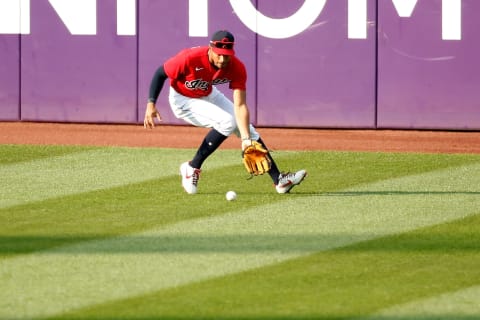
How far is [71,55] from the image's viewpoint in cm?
1750

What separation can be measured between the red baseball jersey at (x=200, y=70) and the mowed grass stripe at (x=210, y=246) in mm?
1169

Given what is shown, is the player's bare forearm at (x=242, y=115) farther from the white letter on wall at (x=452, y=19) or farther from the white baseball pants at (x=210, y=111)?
the white letter on wall at (x=452, y=19)

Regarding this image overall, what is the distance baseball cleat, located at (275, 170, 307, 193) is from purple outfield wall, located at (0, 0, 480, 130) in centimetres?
547

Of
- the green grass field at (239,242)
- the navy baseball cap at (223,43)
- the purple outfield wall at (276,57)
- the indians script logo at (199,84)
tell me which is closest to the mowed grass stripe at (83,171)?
the green grass field at (239,242)

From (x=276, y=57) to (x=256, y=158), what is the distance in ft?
19.5

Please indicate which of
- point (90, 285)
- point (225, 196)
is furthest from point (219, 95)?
point (90, 285)

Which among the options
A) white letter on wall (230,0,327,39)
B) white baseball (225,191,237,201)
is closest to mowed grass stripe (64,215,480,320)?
white baseball (225,191,237,201)

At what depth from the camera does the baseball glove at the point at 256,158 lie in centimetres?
1103

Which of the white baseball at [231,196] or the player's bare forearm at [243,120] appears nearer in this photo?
the white baseball at [231,196]

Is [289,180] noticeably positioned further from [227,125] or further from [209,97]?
[209,97]

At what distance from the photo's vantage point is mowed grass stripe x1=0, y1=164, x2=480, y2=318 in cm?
750

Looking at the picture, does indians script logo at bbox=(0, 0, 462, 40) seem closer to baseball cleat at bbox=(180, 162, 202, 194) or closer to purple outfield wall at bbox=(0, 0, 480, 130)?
purple outfield wall at bbox=(0, 0, 480, 130)

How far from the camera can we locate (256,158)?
11078mm

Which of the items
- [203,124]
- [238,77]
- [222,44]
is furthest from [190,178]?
[222,44]
